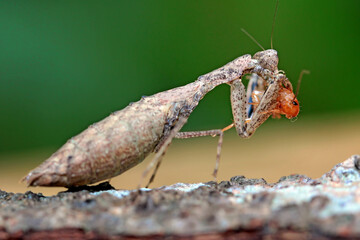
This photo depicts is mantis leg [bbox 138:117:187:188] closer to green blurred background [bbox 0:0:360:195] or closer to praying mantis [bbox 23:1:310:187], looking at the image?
praying mantis [bbox 23:1:310:187]

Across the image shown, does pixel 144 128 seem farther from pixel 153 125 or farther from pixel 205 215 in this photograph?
pixel 205 215

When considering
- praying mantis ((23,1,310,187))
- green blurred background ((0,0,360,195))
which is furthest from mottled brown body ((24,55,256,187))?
green blurred background ((0,0,360,195))

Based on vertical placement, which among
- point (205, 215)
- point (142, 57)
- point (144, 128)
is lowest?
point (205, 215)

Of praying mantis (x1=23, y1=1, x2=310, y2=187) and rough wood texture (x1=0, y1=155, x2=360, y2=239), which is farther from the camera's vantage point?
praying mantis (x1=23, y1=1, x2=310, y2=187)

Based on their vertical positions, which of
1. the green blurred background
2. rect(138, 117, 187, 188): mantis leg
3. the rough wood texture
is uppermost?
the green blurred background

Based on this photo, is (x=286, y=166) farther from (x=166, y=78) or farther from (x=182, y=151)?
(x=166, y=78)

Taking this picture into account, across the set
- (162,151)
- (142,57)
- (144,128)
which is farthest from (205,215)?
(142,57)
